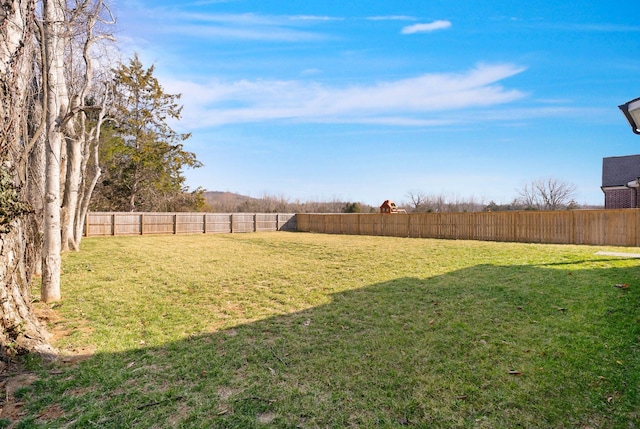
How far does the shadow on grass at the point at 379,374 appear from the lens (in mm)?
2166

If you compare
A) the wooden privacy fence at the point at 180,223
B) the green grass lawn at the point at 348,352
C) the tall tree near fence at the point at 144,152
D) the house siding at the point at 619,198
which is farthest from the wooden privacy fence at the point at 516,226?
the tall tree near fence at the point at 144,152

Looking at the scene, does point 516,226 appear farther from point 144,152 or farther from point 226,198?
point 226,198

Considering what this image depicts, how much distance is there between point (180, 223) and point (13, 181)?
16.6 metres

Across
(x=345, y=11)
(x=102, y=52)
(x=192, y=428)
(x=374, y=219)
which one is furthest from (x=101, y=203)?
(x=192, y=428)

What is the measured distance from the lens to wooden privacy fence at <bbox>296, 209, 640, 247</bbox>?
1109 cm

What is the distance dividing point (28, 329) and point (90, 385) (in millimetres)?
1081

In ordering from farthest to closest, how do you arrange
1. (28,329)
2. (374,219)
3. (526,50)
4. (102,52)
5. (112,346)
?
1. (374,219)
2. (526,50)
3. (102,52)
4. (112,346)
5. (28,329)

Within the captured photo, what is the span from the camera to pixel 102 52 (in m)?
8.59

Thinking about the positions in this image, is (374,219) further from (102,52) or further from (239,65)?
(102,52)

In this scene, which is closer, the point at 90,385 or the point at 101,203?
the point at 90,385

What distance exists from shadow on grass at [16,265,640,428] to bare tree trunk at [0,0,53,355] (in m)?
0.56

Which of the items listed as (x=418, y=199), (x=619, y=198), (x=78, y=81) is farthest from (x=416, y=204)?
(x=78, y=81)

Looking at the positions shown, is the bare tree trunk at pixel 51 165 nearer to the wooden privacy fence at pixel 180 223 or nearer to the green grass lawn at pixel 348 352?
the green grass lawn at pixel 348 352

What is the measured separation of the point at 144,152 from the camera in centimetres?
2062
